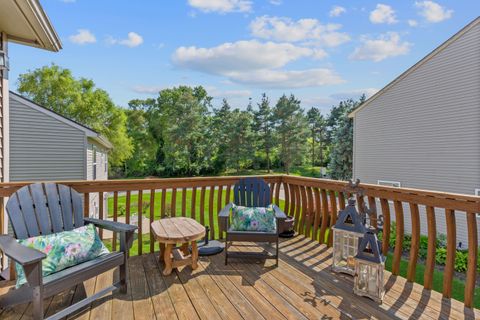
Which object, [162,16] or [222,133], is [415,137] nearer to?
[162,16]

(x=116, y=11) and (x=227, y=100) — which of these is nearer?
(x=116, y=11)

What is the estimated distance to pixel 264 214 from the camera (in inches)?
133

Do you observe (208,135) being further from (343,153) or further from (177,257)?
(177,257)

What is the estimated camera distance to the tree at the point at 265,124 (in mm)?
29484

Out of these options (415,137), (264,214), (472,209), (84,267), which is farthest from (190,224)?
(415,137)

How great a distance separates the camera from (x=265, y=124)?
97.7 feet

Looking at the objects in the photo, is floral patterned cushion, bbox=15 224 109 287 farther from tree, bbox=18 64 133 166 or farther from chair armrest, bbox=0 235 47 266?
tree, bbox=18 64 133 166

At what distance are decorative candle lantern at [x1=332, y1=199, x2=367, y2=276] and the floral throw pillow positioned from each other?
716 millimetres

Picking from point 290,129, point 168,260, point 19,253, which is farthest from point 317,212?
point 290,129

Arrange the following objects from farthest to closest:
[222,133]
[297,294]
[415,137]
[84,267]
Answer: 1. [222,133]
2. [415,137]
3. [297,294]
4. [84,267]

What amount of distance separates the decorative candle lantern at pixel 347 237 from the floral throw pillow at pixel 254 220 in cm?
72

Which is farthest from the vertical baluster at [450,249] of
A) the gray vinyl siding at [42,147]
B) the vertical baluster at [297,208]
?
the gray vinyl siding at [42,147]

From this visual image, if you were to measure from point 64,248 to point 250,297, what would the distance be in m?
1.61

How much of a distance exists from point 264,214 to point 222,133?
24924 millimetres
